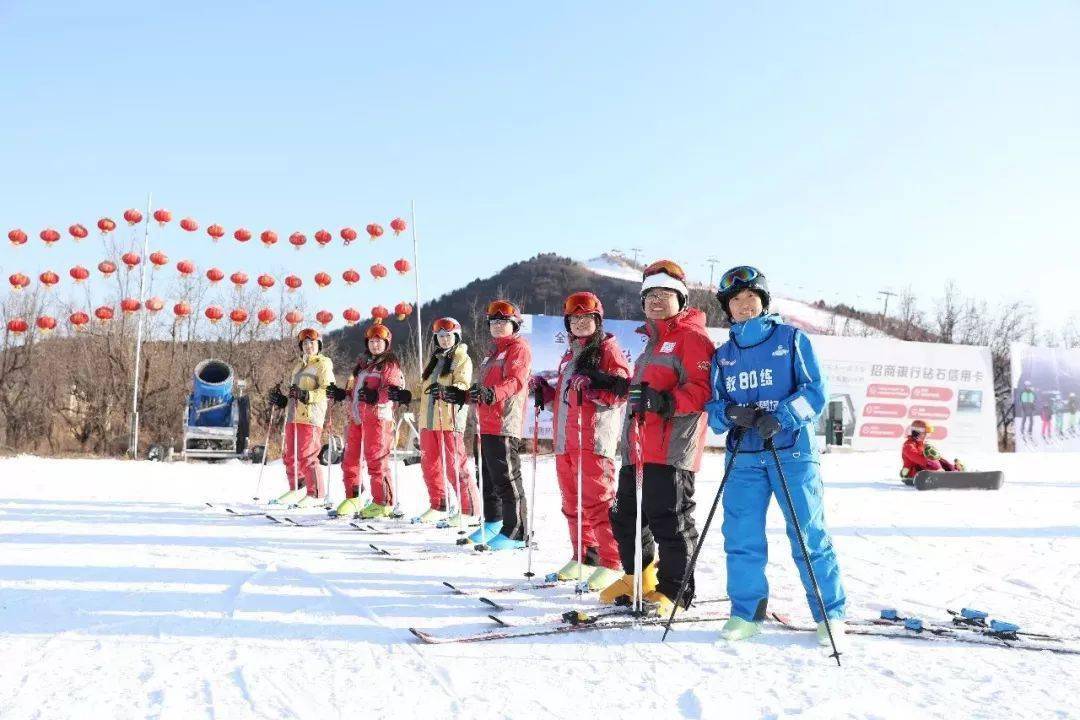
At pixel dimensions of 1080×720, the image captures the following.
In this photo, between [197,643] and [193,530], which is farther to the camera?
[193,530]

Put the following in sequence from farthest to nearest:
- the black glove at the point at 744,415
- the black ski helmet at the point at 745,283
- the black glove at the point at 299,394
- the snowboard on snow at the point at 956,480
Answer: the snowboard on snow at the point at 956,480 → the black glove at the point at 299,394 → the black ski helmet at the point at 745,283 → the black glove at the point at 744,415

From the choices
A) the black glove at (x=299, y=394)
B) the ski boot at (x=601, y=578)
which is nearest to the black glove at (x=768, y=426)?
the ski boot at (x=601, y=578)

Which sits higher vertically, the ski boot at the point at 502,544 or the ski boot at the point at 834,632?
the ski boot at the point at 834,632

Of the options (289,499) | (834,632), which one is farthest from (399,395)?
(834,632)

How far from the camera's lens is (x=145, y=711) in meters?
2.63

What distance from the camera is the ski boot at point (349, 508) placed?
7980 millimetres

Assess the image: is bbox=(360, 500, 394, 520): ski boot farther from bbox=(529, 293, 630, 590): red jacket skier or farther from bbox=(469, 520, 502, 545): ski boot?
bbox=(529, 293, 630, 590): red jacket skier

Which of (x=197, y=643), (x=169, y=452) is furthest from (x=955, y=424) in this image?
(x=197, y=643)

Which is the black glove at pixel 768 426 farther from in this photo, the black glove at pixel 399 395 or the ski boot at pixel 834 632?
the black glove at pixel 399 395

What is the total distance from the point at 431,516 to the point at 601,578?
11.2ft

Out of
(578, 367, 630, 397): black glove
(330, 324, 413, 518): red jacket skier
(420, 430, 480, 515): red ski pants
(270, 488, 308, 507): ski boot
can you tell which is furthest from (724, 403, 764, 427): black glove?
(270, 488, 308, 507): ski boot

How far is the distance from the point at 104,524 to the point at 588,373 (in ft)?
16.0

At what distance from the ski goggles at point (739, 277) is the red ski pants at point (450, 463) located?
3873 millimetres

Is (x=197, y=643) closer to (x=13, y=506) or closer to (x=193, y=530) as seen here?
(x=193, y=530)
